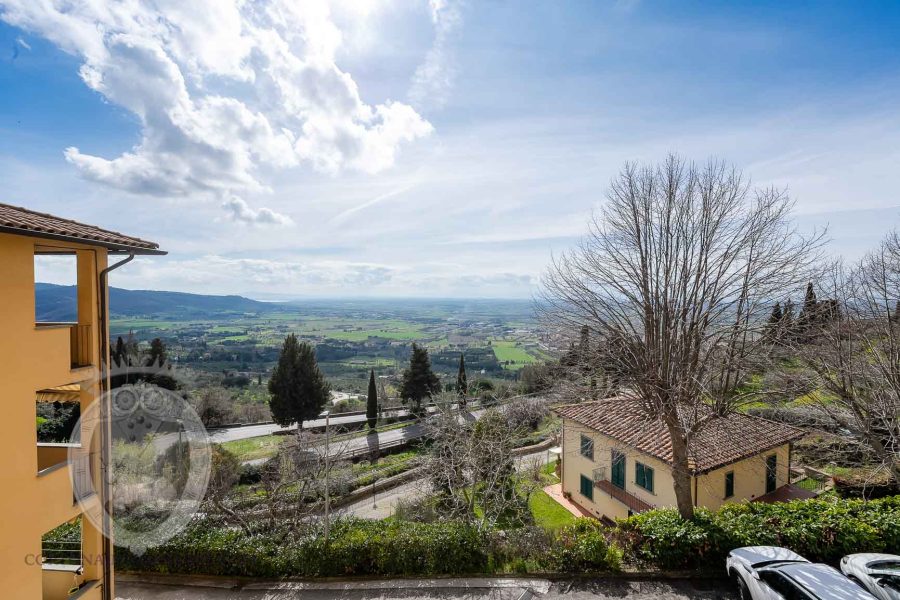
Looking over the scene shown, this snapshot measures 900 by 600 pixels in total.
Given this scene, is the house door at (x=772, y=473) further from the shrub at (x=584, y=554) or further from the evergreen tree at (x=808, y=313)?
the shrub at (x=584, y=554)

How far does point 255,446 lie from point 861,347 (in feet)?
105

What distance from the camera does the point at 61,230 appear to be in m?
5.57

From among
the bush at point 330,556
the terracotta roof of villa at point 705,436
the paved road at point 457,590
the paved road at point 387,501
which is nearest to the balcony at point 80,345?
the bush at point 330,556

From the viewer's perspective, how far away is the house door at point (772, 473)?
45.3 ft

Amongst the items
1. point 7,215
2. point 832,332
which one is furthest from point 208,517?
point 832,332

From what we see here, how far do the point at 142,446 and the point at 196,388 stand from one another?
2055cm

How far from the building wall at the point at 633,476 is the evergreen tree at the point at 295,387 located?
2353 centimetres

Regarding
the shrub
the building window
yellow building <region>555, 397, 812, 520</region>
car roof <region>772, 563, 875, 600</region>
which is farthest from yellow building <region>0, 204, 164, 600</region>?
the building window

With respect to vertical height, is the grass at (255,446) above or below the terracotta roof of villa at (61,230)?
below

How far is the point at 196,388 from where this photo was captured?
34406 millimetres

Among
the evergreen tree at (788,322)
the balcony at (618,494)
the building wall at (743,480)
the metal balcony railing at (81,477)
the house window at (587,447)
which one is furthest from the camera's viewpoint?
the house window at (587,447)

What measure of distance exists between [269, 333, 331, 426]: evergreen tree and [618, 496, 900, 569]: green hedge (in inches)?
1149

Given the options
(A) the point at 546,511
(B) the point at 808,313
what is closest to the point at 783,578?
(B) the point at 808,313

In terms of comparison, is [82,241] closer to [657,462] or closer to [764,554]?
[764,554]
